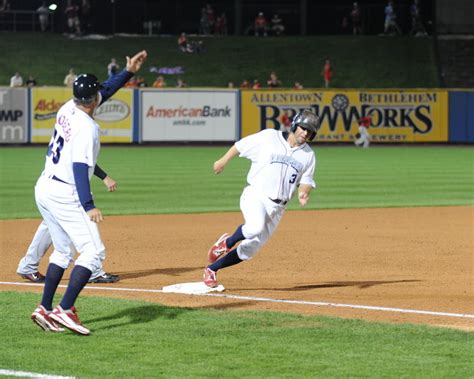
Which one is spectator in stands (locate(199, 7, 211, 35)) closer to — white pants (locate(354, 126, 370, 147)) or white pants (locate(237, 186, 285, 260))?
white pants (locate(354, 126, 370, 147))

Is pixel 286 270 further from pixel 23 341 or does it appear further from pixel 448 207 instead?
Answer: pixel 448 207

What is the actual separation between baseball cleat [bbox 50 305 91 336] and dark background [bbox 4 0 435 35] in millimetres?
43790

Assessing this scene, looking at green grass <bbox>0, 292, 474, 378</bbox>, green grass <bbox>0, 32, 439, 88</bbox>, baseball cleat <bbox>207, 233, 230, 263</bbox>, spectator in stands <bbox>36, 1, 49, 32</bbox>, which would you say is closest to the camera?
green grass <bbox>0, 292, 474, 378</bbox>

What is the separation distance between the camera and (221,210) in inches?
768

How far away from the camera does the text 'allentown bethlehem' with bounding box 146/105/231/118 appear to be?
3991 cm

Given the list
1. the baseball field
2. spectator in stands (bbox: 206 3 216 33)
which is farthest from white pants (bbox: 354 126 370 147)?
the baseball field

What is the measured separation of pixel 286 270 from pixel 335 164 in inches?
752

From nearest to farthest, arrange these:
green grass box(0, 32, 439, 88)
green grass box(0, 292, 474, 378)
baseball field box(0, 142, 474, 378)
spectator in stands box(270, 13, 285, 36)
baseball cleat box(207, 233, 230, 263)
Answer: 1. green grass box(0, 292, 474, 378)
2. baseball field box(0, 142, 474, 378)
3. baseball cleat box(207, 233, 230, 263)
4. green grass box(0, 32, 439, 88)
5. spectator in stands box(270, 13, 285, 36)

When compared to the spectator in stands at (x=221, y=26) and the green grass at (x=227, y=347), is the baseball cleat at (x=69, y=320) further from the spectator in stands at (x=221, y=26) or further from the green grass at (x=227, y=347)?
the spectator in stands at (x=221, y=26)

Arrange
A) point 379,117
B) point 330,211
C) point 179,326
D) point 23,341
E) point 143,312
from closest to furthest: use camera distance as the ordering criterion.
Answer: point 23,341, point 179,326, point 143,312, point 330,211, point 379,117

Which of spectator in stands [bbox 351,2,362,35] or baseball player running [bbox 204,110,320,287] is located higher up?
spectator in stands [bbox 351,2,362,35]

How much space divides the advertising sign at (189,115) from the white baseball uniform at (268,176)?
29.6 metres

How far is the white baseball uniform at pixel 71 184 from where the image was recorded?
8.47m

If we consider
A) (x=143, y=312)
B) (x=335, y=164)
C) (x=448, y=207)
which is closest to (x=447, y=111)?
(x=335, y=164)
